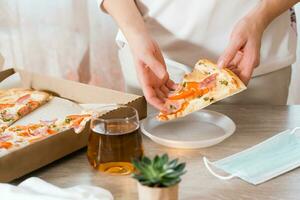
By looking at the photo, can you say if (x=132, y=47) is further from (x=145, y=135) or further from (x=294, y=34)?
(x=294, y=34)

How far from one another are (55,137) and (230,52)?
41 centimetres

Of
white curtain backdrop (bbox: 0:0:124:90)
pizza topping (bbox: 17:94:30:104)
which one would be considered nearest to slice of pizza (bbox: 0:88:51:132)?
pizza topping (bbox: 17:94:30:104)

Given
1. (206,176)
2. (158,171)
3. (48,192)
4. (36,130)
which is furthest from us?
(36,130)

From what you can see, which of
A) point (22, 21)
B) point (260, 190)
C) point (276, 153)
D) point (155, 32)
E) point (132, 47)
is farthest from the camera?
point (22, 21)

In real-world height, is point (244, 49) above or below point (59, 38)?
above

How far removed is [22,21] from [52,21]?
9 cm

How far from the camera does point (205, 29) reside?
1.35 metres

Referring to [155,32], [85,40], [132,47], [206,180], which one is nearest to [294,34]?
[155,32]

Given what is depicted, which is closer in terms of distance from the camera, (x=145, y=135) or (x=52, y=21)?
(x=145, y=135)

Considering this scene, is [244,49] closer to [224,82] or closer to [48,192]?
[224,82]

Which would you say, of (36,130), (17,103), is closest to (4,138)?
(36,130)

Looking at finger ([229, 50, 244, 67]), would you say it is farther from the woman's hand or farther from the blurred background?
the blurred background

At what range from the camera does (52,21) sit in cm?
183

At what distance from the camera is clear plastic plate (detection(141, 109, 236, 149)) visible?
108 cm
